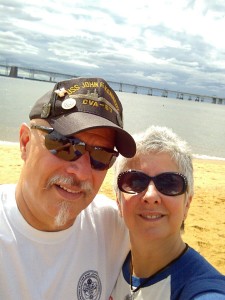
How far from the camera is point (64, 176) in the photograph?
2.23 meters

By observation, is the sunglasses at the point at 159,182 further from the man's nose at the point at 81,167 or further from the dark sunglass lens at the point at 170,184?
the man's nose at the point at 81,167

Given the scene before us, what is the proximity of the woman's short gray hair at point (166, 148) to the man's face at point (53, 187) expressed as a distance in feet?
0.92

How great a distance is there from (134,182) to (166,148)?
30 centimetres

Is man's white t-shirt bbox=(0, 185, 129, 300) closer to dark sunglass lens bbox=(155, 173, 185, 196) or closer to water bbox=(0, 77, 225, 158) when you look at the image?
dark sunglass lens bbox=(155, 173, 185, 196)

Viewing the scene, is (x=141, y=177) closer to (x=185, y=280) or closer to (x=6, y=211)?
(x=185, y=280)

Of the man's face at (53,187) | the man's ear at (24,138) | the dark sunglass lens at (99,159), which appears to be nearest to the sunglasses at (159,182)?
the dark sunglass lens at (99,159)

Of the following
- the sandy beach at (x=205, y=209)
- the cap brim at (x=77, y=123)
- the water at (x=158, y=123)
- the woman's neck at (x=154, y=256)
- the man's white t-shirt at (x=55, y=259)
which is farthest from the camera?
the water at (x=158, y=123)

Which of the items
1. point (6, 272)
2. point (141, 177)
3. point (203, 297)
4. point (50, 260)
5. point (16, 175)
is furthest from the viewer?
point (16, 175)

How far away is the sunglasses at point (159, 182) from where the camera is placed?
2.32m

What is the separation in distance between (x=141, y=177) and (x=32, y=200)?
688mm

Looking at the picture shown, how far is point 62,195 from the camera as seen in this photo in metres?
2.22

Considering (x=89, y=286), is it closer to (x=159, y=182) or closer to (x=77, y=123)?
(x=159, y=182)

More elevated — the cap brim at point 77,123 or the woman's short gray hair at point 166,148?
the cap brim at point 77,123

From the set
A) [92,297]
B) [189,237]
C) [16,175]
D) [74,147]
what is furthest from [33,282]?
[16,175]
